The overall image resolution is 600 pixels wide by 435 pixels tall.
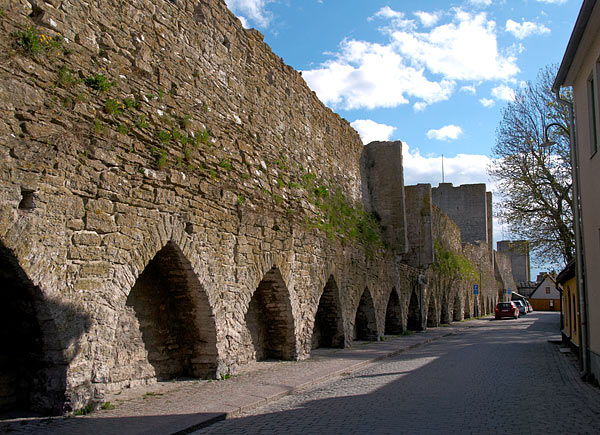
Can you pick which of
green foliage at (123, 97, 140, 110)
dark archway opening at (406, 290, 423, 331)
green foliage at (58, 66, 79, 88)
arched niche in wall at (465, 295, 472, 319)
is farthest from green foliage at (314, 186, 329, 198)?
arched niche in wall at (465, 295, 472, 319)

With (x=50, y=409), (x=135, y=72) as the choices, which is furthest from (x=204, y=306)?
(x=135, y=72)

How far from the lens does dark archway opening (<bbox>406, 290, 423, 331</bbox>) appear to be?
23344mm

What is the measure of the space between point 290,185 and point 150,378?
5.53 m

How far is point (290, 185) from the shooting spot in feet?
40.3

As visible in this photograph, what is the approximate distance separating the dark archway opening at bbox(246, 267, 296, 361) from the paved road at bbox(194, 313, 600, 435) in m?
1.74

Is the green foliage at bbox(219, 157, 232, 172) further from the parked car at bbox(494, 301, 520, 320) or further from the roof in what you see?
the parked car at bbox(494, 301, 520, 320)

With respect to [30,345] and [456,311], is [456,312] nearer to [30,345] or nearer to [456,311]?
[456,311]

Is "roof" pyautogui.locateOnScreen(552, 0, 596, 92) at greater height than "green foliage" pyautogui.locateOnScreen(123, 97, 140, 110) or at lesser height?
greater

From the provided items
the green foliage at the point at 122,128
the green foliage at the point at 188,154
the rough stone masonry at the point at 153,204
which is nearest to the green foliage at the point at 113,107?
the rough stone masonry at the point at 153,204

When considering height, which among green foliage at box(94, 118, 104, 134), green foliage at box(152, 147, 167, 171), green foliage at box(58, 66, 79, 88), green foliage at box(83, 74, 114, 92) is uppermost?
green foliage at box(83, 74, 114, 92)

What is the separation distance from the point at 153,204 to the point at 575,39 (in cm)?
728

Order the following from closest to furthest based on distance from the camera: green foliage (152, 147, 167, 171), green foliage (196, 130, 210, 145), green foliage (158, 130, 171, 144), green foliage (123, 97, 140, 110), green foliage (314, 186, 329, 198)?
green foliage (123, 97, 140, 110)
green foliage (152, 147, 167, 171)
green foliage (158, 130, 171, 144)
green foliage (196, 130, 210, 145)
green foliage (314, 186, 329, 198)

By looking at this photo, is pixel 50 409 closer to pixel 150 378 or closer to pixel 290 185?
pixel 150 378

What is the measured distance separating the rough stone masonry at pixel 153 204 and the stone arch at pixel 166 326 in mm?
26
